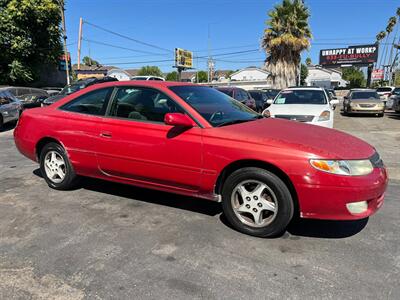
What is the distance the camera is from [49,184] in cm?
533

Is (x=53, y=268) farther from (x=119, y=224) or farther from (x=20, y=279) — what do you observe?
(x=119, y=224)

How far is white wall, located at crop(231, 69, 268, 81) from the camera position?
262 ft

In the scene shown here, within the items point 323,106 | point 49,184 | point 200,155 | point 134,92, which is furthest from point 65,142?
point 323,106

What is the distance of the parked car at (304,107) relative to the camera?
357 inches

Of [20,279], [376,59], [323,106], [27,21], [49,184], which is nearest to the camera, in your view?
[20,279]

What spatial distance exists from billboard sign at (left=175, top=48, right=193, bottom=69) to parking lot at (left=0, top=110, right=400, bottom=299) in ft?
163

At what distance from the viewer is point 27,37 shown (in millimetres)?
25328

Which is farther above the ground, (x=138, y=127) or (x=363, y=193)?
(x=138, y=127)

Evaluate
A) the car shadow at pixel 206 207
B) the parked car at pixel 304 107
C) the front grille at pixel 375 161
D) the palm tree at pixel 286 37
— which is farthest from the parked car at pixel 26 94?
the palm tree at pixel 286 37

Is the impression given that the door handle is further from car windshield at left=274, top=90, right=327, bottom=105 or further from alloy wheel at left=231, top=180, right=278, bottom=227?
car windshield at left=274, top=90, right=327, bottom=105

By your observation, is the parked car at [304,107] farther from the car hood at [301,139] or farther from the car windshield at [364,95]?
the car windshield at [364,95]

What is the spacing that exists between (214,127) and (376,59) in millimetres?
56138

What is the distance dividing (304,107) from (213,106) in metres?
5.84

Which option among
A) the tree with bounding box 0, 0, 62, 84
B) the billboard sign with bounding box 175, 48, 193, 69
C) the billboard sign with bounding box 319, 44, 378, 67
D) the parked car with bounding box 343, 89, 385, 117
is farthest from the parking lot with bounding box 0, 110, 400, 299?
the billboard sign with bounding box 319, 44, 378, 67
